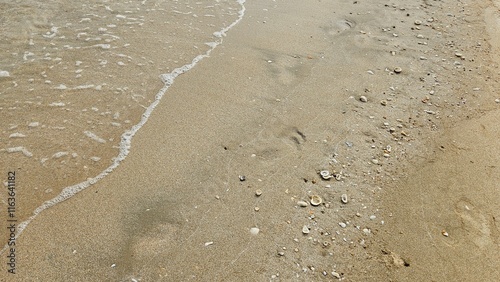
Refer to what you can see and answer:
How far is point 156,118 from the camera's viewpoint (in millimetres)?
4172

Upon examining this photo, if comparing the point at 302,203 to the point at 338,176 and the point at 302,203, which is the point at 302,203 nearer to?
the point at 302,203

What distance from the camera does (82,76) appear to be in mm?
4719

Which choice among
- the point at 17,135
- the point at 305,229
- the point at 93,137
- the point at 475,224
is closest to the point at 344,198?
the point at 305,229

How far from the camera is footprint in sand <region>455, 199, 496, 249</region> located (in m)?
3.01

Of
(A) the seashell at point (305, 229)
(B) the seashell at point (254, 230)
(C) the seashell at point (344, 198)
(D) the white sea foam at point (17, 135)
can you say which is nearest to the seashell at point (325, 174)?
(C) the seashell at point (344, 198)

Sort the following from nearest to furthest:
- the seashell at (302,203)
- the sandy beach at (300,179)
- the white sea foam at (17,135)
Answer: the sandy beach at (300,179), the seashell at (302,203), the white sea foam at (17,135)

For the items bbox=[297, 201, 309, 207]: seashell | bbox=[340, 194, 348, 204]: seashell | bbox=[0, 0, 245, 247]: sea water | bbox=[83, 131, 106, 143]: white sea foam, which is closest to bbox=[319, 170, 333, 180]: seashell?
bbox=[340, 194, 348, 204]: seashell

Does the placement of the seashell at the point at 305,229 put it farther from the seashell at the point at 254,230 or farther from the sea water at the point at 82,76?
the sea water at the point at 82,76

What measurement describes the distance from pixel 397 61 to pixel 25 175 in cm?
496

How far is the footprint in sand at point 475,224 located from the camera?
3.01m

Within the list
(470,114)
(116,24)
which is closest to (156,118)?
(116,24)

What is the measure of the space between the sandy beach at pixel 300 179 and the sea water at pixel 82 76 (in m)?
0.17

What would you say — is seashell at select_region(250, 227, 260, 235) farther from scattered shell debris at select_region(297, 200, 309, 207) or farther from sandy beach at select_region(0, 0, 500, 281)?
scattered shell debris at select_region(297, 200, 309, 207)

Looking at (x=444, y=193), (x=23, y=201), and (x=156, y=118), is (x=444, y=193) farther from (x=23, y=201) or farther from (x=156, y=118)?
(x=23, y=201)
